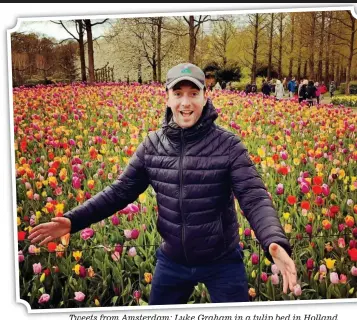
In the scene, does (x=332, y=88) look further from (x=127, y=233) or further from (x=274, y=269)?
(x=127, y=233)

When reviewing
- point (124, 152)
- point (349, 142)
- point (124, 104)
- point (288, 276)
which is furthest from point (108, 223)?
point (349, 142)

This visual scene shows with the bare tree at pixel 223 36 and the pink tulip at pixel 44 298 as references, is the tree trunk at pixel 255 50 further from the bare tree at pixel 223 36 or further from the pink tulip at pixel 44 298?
the pink tulip at pixel 44 298

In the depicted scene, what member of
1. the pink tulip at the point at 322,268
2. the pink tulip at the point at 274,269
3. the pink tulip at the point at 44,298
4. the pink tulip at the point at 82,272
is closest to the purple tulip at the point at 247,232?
the pink tulip at the point at 274,269

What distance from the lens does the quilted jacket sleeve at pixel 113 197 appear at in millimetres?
2430

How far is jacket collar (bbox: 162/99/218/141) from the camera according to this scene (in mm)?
2365

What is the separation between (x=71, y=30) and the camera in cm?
276

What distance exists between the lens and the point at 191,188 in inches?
96.4

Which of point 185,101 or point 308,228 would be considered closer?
point 185,101

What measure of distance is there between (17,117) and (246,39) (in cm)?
137

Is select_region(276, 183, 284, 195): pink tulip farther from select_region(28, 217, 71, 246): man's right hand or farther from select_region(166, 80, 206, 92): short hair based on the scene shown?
select_region(28, 217, 71, 246): man's right hand

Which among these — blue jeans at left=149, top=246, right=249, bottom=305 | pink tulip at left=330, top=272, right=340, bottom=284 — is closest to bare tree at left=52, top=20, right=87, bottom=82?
blue jeans at left=149, top=246, right=249, bottom=305

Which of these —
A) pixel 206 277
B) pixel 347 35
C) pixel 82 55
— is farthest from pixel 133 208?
pixel 347 35

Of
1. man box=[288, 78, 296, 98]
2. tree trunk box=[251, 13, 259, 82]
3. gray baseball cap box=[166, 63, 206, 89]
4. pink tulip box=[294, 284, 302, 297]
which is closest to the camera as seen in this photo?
gray baseball cap box=[166, 63, 206, 89]

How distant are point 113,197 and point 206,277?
0.60 metres
